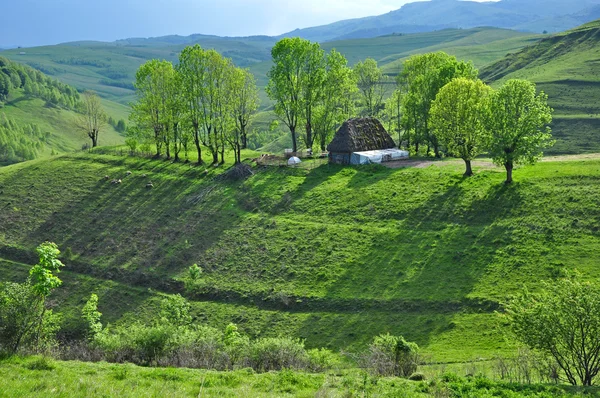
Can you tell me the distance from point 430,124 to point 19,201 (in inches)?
2551

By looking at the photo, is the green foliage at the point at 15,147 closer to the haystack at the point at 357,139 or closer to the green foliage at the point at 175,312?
the haystack at the point at 357,139

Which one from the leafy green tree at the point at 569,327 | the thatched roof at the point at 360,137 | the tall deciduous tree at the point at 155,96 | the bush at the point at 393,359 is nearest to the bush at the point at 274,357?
the bush at the point at 393,359

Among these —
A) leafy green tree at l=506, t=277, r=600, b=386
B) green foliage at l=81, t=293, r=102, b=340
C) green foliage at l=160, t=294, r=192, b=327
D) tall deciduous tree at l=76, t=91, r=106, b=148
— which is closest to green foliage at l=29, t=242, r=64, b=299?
green foliage at l=160, t=294, r=192, b=327

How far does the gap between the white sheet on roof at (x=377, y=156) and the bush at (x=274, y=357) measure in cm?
4827

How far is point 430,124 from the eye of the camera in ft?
242

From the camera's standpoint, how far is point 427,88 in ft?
275

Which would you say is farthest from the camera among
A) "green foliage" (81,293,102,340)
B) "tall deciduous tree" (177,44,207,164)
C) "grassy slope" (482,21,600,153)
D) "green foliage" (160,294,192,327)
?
"grassy slope" (482,21,600,153)

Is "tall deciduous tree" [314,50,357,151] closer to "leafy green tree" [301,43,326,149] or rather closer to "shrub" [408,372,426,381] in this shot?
"leafy green tree" [301,43,326,149]

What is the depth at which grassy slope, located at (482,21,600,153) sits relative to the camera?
114750 mm

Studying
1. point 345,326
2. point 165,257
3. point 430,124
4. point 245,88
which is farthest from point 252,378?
point 245,88

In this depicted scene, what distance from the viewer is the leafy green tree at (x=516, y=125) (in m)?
61.2

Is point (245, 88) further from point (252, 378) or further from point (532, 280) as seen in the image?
point (252, 378)

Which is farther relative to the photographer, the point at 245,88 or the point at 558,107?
the point at 558,107

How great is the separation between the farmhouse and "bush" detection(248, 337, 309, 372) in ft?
159
